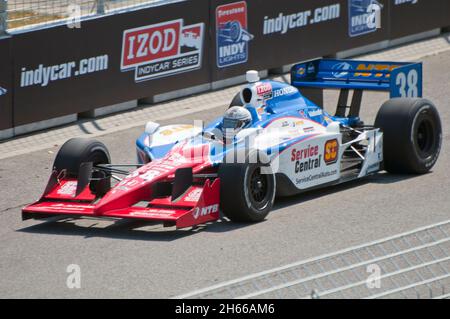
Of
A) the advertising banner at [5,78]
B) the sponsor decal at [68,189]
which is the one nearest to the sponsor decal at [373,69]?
the sponsor decal at [68,189]

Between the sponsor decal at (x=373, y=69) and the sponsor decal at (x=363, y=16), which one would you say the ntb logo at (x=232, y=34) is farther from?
the sponsor decal at (x=373, y=69)

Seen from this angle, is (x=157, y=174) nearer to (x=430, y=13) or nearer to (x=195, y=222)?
(x=195, y=222)

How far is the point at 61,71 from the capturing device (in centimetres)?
1432

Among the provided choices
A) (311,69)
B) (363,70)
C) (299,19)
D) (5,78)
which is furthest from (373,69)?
(5,78)

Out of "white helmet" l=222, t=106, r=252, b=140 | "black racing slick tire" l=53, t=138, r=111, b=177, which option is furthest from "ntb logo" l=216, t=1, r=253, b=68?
"black racing slick tire" l=53, t=138, r=111, b=177

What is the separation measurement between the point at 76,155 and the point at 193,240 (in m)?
1.85

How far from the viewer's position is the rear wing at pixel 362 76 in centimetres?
1251

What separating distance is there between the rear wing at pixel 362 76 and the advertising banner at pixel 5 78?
3580 mm

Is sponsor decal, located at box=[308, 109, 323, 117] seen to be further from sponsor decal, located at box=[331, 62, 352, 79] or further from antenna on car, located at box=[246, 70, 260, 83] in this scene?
sponsor decal, located at box=[331, 62, 352, 79]

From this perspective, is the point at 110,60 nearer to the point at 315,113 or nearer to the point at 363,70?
the point at 363,70

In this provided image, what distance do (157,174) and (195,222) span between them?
72 cm

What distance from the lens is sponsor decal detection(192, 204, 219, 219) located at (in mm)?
9969

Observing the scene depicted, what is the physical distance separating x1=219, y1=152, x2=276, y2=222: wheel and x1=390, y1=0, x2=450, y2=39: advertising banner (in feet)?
28.9

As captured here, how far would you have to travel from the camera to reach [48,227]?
419 inches
